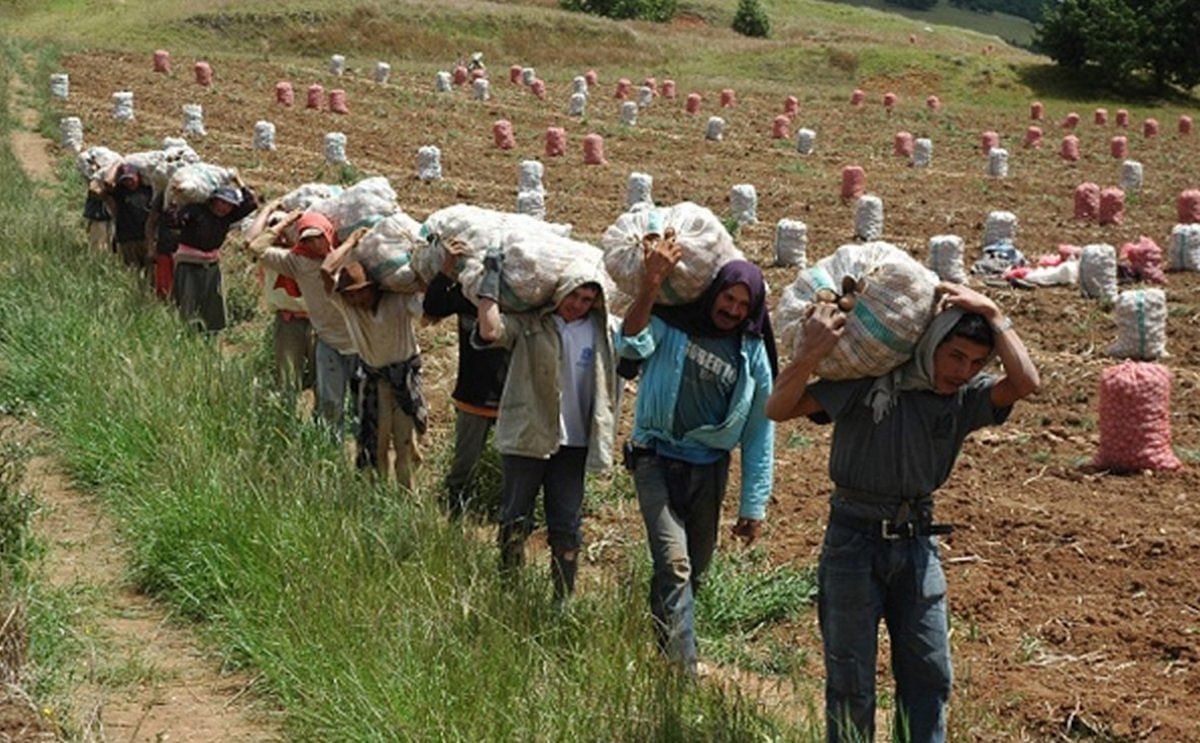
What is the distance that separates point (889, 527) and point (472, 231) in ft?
8.68

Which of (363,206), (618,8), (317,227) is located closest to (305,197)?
(317,227)

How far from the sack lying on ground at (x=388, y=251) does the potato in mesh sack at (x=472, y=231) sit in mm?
376

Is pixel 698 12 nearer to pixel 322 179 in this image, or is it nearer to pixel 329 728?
pixel 322 179

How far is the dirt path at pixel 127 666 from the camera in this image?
589 cm

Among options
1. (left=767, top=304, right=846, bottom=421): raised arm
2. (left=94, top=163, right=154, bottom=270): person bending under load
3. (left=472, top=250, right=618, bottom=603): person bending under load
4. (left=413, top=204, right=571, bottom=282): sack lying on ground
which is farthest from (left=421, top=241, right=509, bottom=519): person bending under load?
(left=94, top=163, right=154, bottom=270): person bending under load

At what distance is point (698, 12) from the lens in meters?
72.9

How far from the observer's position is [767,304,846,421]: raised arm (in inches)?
209

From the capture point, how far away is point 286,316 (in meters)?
10.1

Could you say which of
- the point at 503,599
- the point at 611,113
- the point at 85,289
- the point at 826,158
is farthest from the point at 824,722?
the point at 611,113

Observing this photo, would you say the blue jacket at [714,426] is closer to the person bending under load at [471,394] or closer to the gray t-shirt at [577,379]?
the gray t-shirt at [577,379]

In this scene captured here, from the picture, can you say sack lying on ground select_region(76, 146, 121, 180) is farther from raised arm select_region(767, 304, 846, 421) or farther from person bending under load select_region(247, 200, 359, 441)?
raised arm select_region(767, 304, 846, 421)

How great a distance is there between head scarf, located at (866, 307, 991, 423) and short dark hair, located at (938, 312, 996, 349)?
0.05 feet

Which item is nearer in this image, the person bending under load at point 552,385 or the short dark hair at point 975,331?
the short dark hair at point 975,331

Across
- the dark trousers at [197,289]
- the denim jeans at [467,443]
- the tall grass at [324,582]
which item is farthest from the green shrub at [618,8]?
the denim jeans at [467,443]
